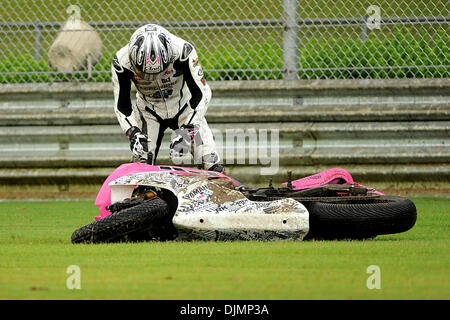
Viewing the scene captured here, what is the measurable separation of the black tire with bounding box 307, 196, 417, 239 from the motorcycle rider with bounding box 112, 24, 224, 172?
1.52 m

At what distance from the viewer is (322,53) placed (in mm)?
10727

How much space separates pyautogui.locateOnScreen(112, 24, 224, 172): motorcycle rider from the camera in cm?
746

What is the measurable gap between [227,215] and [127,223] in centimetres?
68

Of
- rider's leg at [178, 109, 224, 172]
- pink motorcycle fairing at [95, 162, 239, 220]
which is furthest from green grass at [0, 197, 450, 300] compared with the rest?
rider's leg at [178, 109, 224, 172]

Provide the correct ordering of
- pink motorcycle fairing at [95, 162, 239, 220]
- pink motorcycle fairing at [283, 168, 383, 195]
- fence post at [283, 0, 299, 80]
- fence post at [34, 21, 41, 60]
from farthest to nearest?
fence post at [34, 21, 41, 60]
fence post at [283, 0, 299, 80]
pink motorcycle fairing at [283, 168, 383, 195]
pink motorcycle fairing at [95, 162, 239, 220]

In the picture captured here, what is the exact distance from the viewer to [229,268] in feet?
16.1

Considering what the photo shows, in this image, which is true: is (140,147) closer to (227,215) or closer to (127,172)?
(127,172)

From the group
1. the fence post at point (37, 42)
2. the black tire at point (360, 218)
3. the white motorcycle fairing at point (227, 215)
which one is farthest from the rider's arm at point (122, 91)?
the fence post at point (37, 42)

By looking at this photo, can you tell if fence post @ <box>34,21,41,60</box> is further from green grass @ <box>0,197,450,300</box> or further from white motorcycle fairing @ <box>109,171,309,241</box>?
white motorcycle fairing @ <box>109,171,309,241</box>

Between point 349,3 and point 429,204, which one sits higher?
point 349,3

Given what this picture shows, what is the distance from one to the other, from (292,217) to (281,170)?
446 cm
